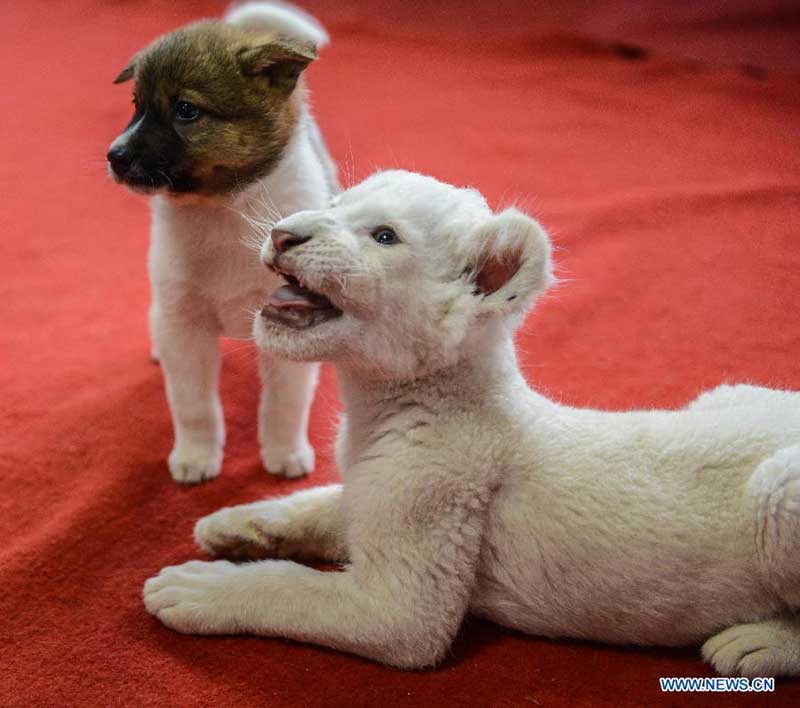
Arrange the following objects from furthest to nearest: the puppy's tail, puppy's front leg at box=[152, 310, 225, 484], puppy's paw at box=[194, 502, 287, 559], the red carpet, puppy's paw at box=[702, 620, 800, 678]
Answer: the puppy's tail
puppy's front leg at box=[152, 310, 225, 484]
puppy's paw at box=[194, 502, 287, 559]
the red carpet
puppy's paw at box=[702, 620, 800, 678]

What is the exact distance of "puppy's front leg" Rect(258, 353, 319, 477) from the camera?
7.57 feet

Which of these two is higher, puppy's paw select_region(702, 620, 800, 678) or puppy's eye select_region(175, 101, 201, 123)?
puppy's eye select_region(175, 101, 201, 123)

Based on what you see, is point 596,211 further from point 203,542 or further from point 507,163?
point 203,542

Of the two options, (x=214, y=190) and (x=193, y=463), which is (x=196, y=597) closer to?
(x=193, y=463)

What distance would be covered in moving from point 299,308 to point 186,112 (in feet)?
2.15

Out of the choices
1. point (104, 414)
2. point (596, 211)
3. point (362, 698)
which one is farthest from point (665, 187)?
point (362, 698)

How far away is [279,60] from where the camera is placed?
216 centimetres

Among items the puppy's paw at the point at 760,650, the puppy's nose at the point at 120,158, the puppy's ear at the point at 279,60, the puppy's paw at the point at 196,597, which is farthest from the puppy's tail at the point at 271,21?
the puppy's paw at the point at 760,650

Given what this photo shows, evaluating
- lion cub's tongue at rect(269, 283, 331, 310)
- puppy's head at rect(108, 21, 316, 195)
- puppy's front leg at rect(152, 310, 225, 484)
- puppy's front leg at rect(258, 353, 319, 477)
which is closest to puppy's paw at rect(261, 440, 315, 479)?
puppy's front leg at rect(258, 353, 319, 477)

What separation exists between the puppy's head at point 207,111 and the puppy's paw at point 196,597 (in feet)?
2.61

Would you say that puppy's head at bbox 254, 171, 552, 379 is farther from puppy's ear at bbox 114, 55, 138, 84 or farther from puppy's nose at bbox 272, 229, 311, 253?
puppy's ear at bbox 114, 55, 138, 84

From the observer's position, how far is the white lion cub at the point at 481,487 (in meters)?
1.63

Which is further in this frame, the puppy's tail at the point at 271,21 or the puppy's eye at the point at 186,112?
the puppy's tail at the point at 271,21

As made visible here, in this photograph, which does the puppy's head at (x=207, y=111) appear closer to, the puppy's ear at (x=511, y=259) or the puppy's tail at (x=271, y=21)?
the puppy's tail at (x=271, y=21)
